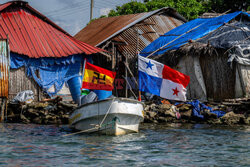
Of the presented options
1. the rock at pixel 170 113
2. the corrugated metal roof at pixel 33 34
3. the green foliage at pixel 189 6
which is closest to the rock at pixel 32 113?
the corrugated metal roof at pixel 33 34

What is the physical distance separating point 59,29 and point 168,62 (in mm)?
8270

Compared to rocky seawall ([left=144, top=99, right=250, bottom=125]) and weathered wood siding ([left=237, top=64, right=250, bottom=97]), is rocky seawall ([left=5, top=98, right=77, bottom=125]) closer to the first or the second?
rocky seawall ([left=144, top=99, right=250, bottom=125])

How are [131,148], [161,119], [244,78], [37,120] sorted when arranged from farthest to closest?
1. [37,120]
2. [244,78]
3. [161,119]
4. [131,148]

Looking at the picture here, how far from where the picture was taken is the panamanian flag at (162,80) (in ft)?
45.6

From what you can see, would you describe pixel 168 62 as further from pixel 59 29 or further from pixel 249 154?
pixel 249 154

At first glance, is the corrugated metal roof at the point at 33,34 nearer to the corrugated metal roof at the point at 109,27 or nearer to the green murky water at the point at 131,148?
the corrugated metal roof at the point at 109,27

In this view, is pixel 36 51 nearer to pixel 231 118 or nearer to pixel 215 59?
pixel 215 59

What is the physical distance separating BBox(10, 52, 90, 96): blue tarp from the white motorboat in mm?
8521

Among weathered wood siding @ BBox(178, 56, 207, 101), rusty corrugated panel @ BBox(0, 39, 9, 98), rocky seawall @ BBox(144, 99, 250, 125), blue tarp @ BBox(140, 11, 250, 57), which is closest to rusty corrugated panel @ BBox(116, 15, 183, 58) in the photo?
blue tarp @ BBox(140, 11, 250, 57)

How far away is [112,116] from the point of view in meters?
13.3

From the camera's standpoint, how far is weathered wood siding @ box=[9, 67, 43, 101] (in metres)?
21.1

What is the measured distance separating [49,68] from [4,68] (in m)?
4.20

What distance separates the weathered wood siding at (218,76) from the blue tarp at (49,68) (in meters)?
8.18

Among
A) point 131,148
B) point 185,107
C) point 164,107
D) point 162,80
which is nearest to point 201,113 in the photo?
point 185,107
